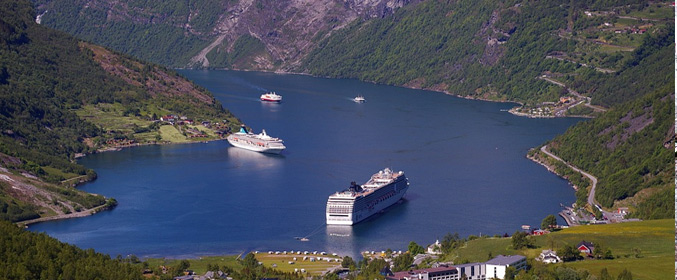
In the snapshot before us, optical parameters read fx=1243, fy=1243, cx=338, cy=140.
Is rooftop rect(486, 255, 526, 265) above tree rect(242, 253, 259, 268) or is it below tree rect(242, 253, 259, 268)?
below

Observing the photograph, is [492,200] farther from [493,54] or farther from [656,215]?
[493,54]

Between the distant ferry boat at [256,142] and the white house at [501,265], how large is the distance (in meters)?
47.9

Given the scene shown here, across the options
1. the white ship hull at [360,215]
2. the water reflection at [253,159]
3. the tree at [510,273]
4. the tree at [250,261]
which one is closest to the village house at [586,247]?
the tree at [510,273]

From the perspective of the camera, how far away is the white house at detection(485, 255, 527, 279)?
58406 mm

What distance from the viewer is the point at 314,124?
125 m

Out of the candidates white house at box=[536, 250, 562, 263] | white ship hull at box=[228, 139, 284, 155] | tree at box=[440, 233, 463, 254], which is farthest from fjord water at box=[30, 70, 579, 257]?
white house at box=[536, 250, 562, 263]

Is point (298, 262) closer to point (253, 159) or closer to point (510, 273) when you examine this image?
point (510, 273)

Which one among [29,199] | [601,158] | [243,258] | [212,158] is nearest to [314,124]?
[212,158]

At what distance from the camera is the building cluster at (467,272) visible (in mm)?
58375

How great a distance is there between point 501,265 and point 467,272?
1679 millimetres

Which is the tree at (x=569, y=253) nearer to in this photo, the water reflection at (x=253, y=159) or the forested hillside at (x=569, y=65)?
the forested hillside at (x=569, y=65)

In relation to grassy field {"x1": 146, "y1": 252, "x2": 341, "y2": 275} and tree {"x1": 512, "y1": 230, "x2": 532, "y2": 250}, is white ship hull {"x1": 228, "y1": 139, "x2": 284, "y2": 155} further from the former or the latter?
tree {"x1": 512, "y1": 230, "x2": 532, "y2": 250}

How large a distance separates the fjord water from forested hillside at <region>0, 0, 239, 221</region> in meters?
2.99

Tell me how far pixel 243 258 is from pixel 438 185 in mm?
23833
